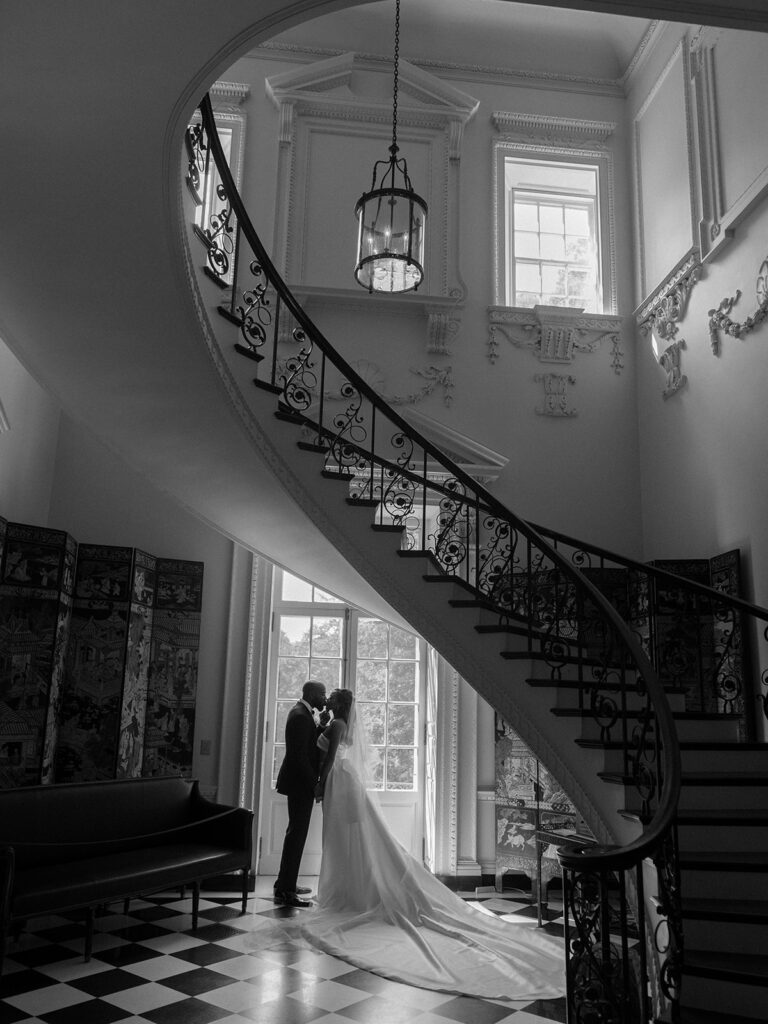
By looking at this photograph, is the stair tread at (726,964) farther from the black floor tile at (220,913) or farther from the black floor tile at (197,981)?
the black floor tile at (220,913)

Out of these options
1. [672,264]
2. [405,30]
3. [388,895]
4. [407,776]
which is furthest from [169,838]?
[405,30]

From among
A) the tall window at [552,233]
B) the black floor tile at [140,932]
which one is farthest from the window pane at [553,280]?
the black floor tile at [140,932]

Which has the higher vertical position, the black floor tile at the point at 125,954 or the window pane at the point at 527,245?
the window pane at the point at 527,245

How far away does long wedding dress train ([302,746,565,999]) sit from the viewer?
17.3 ft

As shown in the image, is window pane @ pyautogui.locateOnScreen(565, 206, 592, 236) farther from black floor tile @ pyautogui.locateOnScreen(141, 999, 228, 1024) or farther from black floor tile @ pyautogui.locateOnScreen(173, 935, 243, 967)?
Answer: black floor tile @ pyautogui.locateOnScreen(141, 999, 228, 1024)

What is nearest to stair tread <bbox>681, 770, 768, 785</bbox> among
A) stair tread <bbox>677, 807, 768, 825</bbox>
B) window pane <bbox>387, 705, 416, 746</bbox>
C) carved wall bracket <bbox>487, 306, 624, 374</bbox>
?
stair tread <bbox>677, 807, 768, 825</bbox>

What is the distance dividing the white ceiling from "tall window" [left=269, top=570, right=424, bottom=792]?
603cm

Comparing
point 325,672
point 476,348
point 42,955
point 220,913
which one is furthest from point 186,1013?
point 476,348

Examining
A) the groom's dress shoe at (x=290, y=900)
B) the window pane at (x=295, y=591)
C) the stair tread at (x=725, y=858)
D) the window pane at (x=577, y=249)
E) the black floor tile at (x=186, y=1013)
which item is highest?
the window pane at (x=577, y=249)

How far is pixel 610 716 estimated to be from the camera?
493 centimetres

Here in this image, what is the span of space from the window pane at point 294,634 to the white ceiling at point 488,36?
6342 mm

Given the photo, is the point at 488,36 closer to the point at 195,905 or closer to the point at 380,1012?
the point at 195,905

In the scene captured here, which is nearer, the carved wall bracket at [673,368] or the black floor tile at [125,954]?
the black floor tile at [125,954]

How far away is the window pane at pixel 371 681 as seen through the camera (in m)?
8.81
